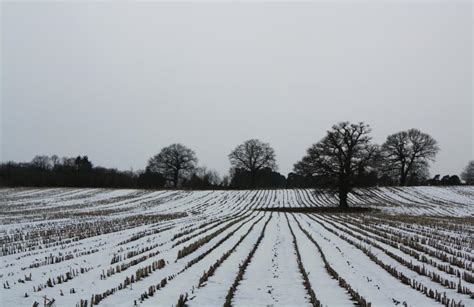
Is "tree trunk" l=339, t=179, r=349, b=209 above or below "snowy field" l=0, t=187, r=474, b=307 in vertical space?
above

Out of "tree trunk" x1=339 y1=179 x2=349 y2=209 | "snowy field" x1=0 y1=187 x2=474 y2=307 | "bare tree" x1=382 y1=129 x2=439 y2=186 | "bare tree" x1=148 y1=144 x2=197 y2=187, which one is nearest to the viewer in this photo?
"snowy field" x1=0 y1=187 x2=474 y2=307

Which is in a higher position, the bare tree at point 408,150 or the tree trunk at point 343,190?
the bare tree at point 408,150

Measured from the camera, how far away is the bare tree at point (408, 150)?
8362cm

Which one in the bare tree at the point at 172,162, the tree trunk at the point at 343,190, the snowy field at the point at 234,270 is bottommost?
the snowy field at the point at 234,270

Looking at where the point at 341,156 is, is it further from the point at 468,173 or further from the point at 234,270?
the point at 468,173

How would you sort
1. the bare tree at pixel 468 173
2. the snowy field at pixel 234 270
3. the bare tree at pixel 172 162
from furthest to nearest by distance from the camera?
1. the bare tree at pixel 468 173
2. the bare tree at pixel 172 162
3. the snowy field at pixel 234 270

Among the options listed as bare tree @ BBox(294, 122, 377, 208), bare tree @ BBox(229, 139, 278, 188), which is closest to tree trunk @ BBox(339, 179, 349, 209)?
bare tree @ BBox(294, 122, 377, 208)

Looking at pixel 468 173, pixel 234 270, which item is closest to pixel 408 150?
pixel 468 173

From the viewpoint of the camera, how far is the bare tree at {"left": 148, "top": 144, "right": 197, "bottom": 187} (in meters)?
106

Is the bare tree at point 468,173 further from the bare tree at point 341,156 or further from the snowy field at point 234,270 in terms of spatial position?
the snowy field at point 234,270

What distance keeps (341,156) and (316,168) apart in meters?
3.74

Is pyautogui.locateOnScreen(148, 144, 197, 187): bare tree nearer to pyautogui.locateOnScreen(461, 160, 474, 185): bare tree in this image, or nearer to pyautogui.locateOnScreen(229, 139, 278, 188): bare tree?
pyautogui.locateOnScreen(229, 139, 278, 188): bare tree

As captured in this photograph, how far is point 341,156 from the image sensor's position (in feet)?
161

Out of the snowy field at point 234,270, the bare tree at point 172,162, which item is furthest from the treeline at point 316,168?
the snowy field at point 234,270
